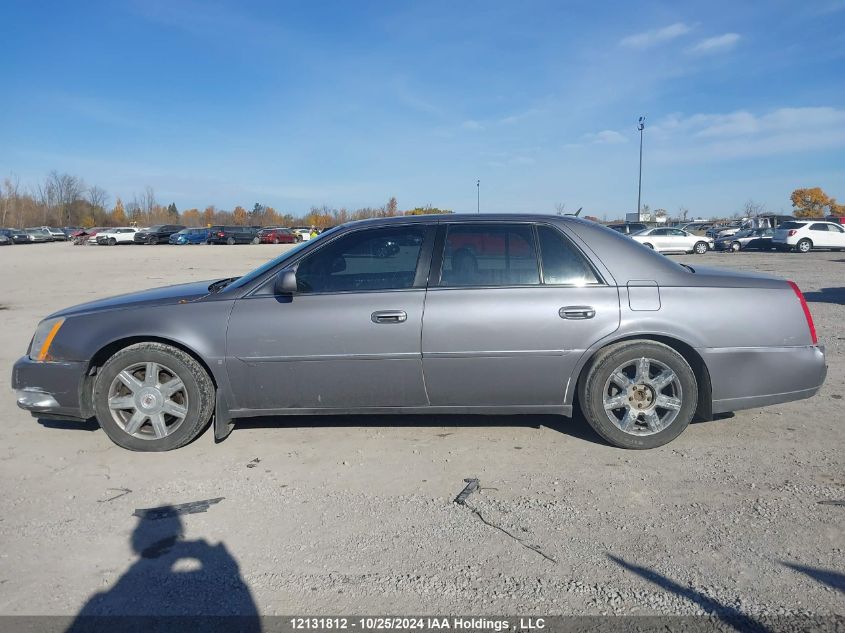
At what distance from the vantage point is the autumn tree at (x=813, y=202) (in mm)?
102375

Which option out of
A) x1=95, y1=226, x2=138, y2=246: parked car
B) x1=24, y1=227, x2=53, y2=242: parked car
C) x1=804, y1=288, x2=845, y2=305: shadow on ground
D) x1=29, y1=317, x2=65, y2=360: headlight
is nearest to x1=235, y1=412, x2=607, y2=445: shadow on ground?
x1=29, y1=317, x2=65, y2=360: headlight

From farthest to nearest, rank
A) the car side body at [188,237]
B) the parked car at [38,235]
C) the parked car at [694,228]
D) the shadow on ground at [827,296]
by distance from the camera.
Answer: the parked car at [38,235]
the car side body at [188,237]
the parked car at [694,228]
the shadow on ground at [827,296]

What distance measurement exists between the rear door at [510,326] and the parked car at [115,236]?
50.7m

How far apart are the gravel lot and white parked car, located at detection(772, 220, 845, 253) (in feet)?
94.9

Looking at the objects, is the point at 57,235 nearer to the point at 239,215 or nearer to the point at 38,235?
the point at 38,235

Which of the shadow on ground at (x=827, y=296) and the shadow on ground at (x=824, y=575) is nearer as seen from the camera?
the shadow on ground at (x=824, y=575)

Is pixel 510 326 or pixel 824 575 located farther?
pixel 510 326

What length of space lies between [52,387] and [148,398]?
2.23ft

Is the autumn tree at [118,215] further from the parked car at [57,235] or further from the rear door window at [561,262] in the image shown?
the rear door window at [561,262]

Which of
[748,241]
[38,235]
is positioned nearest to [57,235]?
[38,235]

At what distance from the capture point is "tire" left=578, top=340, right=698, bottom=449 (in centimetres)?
410

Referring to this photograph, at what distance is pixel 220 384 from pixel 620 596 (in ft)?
9.14

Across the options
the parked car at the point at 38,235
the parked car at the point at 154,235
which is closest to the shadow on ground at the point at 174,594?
the parked car at the point at 154,235

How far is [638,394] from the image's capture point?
4.15 metres
